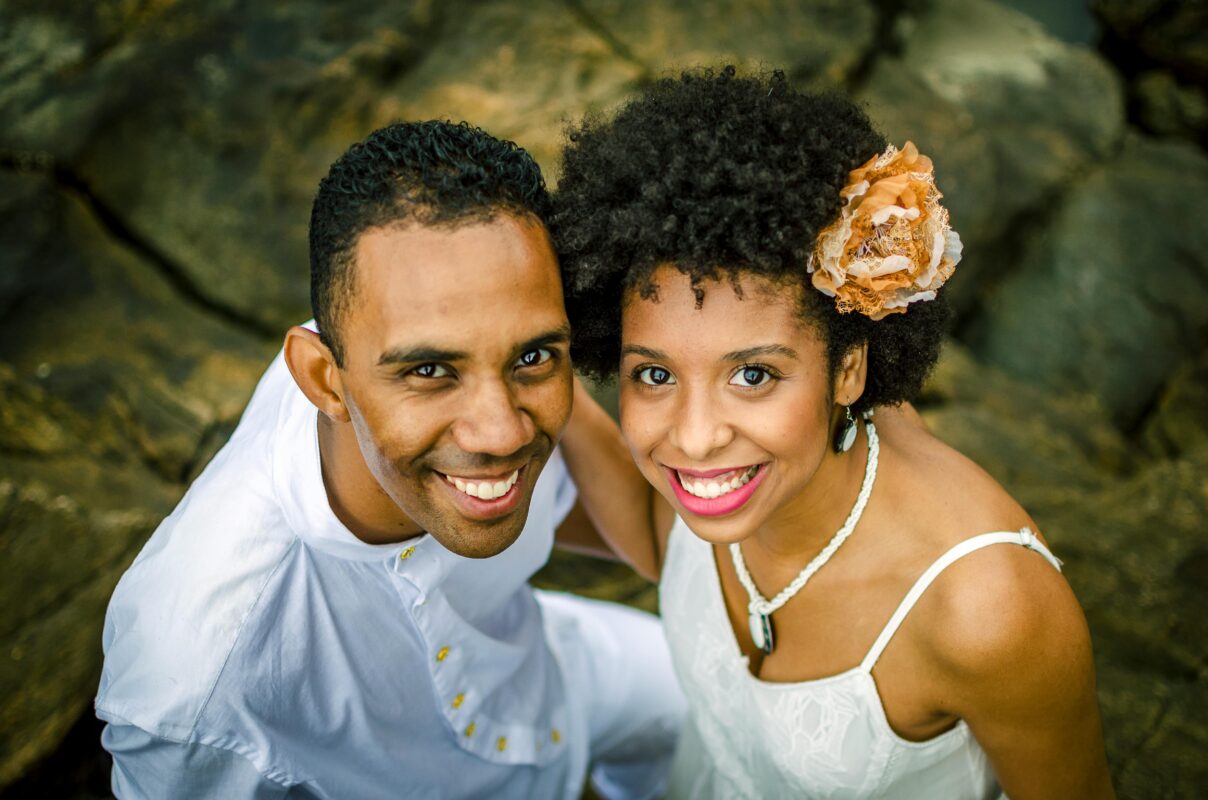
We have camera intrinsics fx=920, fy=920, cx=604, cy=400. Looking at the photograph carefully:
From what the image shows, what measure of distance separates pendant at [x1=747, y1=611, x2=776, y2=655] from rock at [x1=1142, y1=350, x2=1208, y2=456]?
12.4 feet

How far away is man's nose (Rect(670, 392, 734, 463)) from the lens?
211 centimetres

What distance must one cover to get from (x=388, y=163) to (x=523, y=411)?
63 cm

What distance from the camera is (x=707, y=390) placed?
2137 mm

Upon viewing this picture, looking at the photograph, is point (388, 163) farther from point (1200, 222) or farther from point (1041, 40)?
point (1041, 40)

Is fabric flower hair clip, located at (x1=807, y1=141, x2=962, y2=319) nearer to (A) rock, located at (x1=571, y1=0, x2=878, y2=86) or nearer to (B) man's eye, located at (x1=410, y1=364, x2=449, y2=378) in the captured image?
(B) man's eye, located at (x1=410, y1=364, x2=449, y2=378)

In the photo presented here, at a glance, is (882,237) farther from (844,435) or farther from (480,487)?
(480,487)

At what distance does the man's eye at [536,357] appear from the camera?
2.17 metres

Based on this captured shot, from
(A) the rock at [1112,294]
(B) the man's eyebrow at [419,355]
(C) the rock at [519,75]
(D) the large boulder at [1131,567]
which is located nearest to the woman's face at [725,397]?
(B) the man's eyebrow at [419,355]

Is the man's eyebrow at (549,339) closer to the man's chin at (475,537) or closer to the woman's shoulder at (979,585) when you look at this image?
the man's chin at (475,537)

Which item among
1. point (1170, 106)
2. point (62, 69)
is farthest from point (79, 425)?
point (1170, 106)

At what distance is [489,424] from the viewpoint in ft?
6.74

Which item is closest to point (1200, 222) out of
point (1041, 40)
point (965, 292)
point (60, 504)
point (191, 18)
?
point (965, 292)

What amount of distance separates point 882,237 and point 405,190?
105 cm

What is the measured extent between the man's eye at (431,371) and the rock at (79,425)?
192 centimetres
